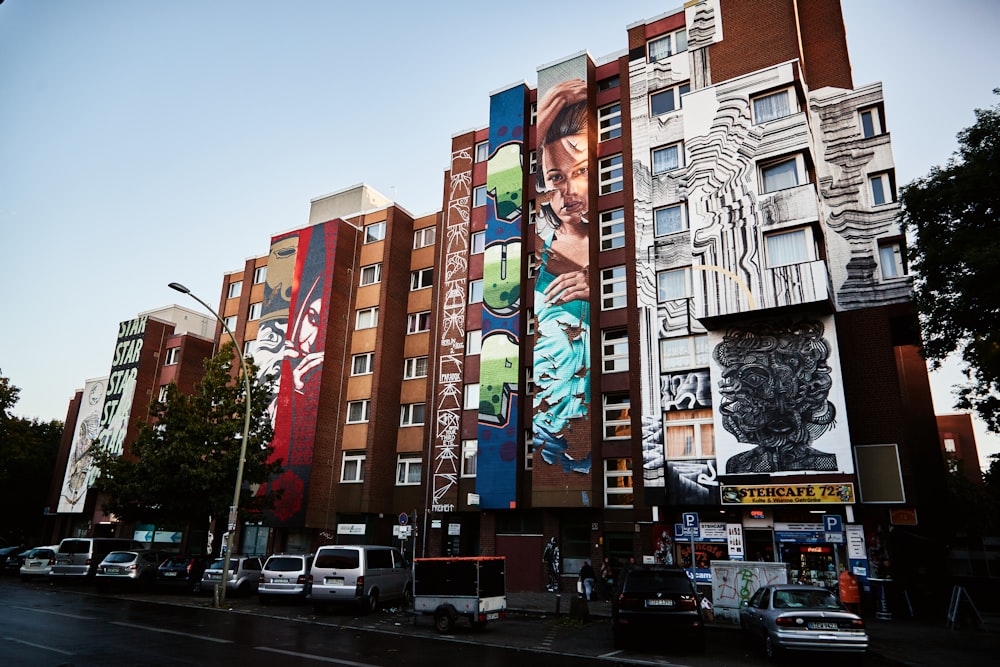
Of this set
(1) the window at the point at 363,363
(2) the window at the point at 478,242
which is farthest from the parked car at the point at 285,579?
(2) the window at the point at 478,242

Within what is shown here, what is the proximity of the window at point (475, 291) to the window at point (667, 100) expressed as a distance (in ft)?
40.5

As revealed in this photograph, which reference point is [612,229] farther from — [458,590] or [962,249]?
[458,590]

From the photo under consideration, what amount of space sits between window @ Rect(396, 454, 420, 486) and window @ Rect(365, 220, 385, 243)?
13408mm

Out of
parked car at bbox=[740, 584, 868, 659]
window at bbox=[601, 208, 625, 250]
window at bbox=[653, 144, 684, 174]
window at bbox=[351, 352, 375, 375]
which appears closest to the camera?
parked car at bbox=[740, 584, 868, 659]

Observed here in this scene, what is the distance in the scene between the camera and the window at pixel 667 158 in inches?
1202

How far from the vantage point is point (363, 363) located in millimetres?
37344

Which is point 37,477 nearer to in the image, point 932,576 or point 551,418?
point 551,418

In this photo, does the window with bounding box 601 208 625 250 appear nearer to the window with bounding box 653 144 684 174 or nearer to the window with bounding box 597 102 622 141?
the window with bounding box 653 144 684 174

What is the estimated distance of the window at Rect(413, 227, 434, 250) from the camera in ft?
129

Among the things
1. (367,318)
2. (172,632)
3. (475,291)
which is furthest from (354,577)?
(367,318)

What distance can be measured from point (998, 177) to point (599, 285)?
1596 centimetres

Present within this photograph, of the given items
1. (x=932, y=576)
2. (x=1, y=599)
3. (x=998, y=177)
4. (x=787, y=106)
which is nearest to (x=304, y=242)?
(x=1, y=599)

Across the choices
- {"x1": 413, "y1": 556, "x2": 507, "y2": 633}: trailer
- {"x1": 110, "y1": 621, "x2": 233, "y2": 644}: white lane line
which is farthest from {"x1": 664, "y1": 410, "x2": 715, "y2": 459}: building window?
{"x1": 110, "y1": 621, "x2": 233, "y2": 644}: white lane line

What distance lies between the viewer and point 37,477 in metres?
55.3
